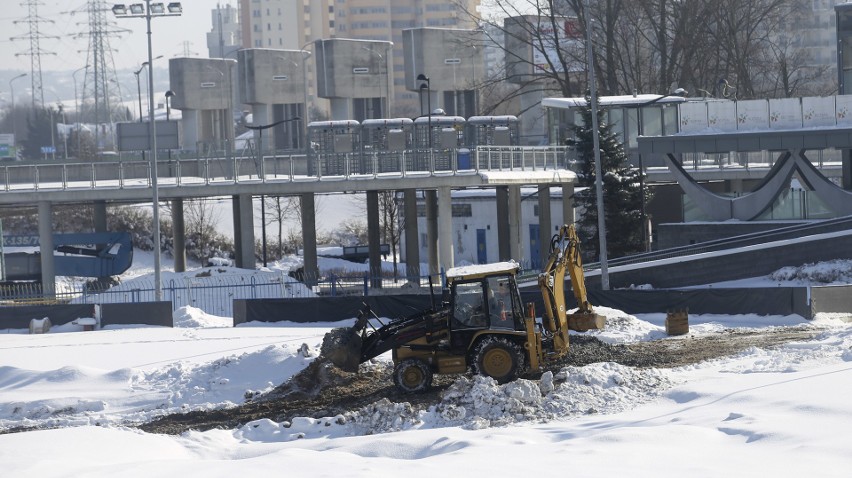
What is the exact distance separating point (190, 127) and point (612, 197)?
29.9 m

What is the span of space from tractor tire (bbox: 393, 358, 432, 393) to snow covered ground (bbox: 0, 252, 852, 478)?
140 centimetres

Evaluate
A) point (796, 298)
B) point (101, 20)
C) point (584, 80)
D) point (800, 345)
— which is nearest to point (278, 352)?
point (800, 345)

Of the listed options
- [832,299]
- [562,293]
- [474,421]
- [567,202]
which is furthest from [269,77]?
[474,421]

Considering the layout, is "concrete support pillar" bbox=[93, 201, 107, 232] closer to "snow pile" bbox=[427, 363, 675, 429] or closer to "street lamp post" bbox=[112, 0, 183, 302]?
"street lamp post" bbox=[112, 0, 183, 302]

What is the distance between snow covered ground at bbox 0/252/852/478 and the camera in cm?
1409

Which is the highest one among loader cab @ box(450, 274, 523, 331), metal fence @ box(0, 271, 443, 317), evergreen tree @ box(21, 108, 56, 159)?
evergreen tree @ box(21, 108, 56, 159)

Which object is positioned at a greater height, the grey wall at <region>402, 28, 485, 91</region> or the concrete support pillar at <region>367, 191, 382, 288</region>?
the grey wall at <region>402, 28, 485, 91</region>

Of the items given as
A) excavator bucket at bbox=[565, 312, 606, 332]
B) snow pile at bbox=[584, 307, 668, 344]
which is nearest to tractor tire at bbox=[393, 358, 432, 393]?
excavator bucket at bbox=[565, 312, 606, 332]

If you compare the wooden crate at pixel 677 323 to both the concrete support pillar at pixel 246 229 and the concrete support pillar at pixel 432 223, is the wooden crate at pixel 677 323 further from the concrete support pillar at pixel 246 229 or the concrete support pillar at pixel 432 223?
the concrete support pillar at pixel 432 223

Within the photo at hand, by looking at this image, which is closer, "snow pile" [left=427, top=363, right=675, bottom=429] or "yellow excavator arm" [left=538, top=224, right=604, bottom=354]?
"snow pile" [left=427, top=363, right=675, bottom=429]

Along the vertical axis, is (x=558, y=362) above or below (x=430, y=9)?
below

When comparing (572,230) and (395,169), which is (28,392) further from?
(395,169)

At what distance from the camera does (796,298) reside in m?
27.8

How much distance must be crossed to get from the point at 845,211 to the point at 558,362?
20.5m
